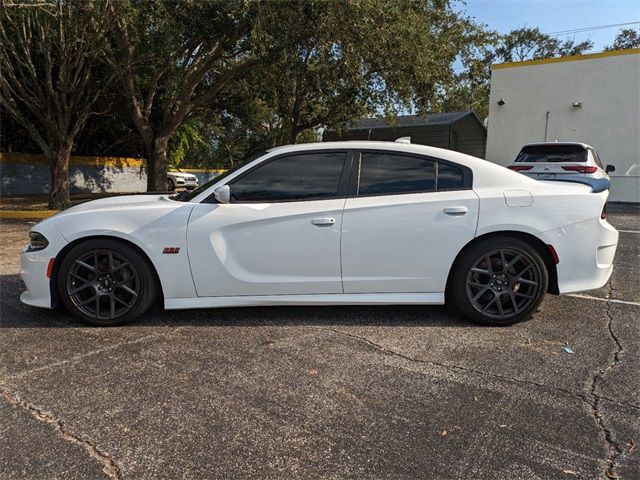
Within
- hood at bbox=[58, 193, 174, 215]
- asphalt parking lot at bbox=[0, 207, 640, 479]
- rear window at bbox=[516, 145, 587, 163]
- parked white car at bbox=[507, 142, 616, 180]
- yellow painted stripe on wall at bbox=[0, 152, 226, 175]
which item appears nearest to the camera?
asphalt parking lot at bbox=[0, 207, 640, 479]

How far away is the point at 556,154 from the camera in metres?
9.62

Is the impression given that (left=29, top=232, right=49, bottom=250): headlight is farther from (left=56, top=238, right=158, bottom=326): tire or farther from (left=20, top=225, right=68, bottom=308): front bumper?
(left=56, top=238, right=158, bottom=326): tire

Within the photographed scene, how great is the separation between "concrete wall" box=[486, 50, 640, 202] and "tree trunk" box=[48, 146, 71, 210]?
15.3 meters

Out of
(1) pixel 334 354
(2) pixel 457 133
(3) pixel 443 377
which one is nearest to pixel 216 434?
(1) pixel 334 354

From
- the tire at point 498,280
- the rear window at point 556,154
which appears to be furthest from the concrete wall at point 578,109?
the tire at point 498,280

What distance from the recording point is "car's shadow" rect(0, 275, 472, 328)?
12.9ft

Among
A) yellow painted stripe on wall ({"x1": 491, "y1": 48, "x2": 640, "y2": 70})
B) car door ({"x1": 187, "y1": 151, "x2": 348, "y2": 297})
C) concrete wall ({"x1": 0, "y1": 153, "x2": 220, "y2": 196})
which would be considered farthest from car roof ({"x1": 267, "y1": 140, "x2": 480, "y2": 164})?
concrete wall ({"x1": 0, "y1": 153, "x2": 220, "y2": 196})

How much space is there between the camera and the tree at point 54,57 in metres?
10.1

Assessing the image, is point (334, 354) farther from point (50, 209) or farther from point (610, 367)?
point (50, 209)

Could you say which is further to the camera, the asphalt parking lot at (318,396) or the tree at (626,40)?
the tree at (626,40)

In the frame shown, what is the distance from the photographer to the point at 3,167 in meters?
18.1

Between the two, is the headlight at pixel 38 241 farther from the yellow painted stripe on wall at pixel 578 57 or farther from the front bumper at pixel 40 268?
the yellow painted stripe on wall at pixel 578 57

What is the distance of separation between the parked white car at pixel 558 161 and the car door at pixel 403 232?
6.49m

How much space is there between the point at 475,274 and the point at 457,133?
24.2 m
